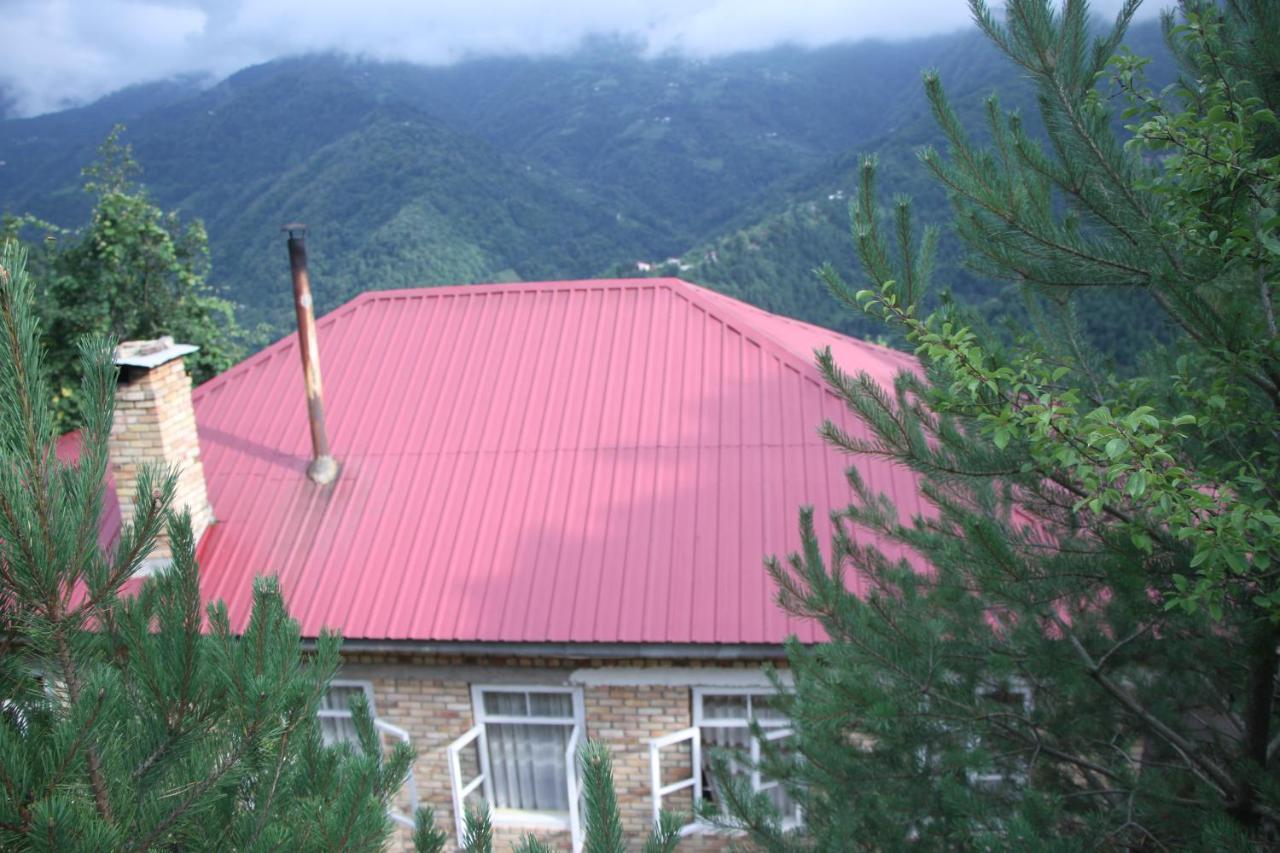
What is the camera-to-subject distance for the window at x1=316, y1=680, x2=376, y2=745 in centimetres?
726

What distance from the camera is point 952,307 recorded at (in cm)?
349

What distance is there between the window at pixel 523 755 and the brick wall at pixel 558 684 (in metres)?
0.16

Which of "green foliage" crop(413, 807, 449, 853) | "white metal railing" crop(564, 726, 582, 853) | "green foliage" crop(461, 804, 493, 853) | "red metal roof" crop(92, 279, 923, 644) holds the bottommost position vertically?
"white metal railing" crop(564, 726, 582, 853)

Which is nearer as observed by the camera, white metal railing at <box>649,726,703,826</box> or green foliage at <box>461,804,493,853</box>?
green foliage at <box>461,804,493,853</box>

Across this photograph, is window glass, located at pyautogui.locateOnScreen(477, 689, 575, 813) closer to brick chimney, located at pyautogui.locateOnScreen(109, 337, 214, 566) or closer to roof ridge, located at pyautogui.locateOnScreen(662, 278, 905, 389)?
brick chimney, located at pyautogui.locateOnScreen(109, 337, 214, 566)

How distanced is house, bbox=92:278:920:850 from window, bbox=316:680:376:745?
0.08 ft

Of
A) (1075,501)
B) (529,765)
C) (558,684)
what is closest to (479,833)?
(1075,501)

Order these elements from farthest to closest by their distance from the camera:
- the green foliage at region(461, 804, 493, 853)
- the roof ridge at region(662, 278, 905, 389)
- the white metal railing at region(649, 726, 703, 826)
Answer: the roof ridge at region(662, 278, 905, 389), the white metal railing at region(649, 726, 703, 826), the green foliage at region(461, 804, 493, 853)

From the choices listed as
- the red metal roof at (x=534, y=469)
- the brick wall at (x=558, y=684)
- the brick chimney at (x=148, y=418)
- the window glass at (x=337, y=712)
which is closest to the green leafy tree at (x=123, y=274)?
the red metal roof at (x=534, y=469)

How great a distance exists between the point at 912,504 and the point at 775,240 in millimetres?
41419

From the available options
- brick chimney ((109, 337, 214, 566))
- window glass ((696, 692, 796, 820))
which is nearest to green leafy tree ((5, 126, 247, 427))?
brick chimney ((109, 337, 214, 566))

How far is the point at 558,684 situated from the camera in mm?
7031

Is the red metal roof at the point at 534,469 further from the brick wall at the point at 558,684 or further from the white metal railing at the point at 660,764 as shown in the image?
the white metal railing at the point at 660,764

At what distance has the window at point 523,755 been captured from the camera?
7199 millimetres
